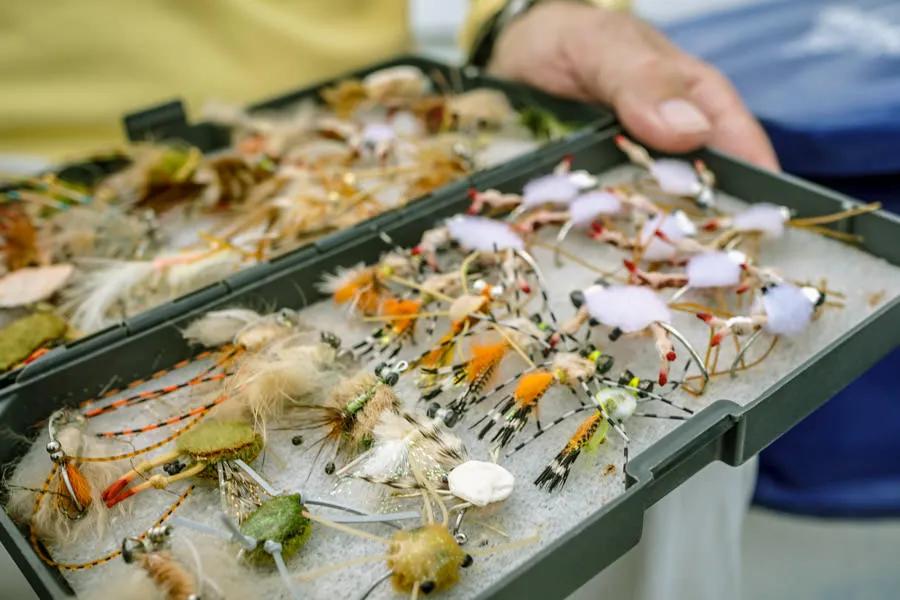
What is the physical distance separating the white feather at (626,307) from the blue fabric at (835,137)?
1.53ft

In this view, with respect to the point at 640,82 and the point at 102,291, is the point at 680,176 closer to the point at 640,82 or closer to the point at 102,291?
the point at 640,82

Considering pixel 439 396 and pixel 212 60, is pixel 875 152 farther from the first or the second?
pixel 212 60

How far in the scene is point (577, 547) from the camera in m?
0.47

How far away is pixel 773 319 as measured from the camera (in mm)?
628

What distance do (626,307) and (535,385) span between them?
4.3 inches

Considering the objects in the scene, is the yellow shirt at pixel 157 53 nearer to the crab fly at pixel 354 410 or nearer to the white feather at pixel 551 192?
the white feather at pixel 551 192

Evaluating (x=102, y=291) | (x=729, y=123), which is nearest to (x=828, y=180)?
(x=729, y=123)

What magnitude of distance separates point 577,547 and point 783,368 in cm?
27

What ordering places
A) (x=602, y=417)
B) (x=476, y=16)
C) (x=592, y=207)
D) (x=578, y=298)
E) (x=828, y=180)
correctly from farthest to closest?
(x=476, y=16) → (x=828, y=180) → (x=592, y=207) → (x=578, y=298) → (x=602, y=417)

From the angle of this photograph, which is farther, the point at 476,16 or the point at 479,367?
the point at 476,16

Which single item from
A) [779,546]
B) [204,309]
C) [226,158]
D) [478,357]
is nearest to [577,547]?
[478,357]

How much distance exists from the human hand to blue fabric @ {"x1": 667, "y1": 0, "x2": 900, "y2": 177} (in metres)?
0.10

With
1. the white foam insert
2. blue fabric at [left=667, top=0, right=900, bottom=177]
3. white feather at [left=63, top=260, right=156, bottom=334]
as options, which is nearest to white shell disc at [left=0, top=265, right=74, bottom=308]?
white feather at [left=63, top=260, right=156, bottom=334]

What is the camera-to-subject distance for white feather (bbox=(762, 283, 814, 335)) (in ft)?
2.06
